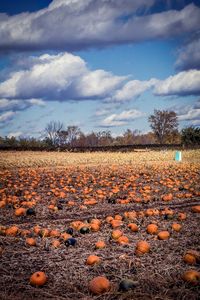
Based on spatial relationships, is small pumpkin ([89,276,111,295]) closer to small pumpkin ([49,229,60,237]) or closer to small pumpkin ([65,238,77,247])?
small pumpkin ([65,238,77,247])

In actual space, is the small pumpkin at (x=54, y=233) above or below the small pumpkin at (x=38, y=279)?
above

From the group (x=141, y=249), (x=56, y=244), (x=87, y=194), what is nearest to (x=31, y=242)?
(x=56, y=244)

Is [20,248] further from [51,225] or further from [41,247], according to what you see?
[51,225]

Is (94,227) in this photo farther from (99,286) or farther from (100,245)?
(99,286)

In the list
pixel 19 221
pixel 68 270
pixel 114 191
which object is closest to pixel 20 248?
pixel 68 270

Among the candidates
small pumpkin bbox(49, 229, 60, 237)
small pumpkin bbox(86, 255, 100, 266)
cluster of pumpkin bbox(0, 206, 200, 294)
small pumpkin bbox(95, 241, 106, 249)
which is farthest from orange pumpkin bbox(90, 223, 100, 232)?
small pumpkin bbox(86, 255, 100, 266)

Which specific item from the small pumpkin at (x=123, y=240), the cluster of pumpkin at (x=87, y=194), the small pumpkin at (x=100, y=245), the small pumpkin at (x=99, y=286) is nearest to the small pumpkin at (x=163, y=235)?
the small pumpkin at (x=123, y=240)

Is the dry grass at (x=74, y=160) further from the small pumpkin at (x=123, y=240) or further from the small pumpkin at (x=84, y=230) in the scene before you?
the small pumpkin at (x=123, y=240)

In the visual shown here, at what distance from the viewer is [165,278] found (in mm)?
3898

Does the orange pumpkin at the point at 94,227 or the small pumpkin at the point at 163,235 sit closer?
the small pumpkin at the point at 163,235

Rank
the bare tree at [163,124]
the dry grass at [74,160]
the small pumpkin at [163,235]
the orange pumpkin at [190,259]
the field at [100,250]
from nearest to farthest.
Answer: the field at [100,250]
the orange pumpkin at [190,259]
the small pumpkin at [163,235]
the dry grass at [74,160]
the bare tree at [163,124]

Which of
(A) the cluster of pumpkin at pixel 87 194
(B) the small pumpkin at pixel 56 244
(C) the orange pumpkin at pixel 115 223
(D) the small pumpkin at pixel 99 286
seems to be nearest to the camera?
(D) the small pumpkin at pixel 99 286

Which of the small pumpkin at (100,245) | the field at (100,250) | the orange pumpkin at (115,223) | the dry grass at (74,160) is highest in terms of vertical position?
the dry grass at (74,160)

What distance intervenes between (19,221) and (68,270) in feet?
10.1
